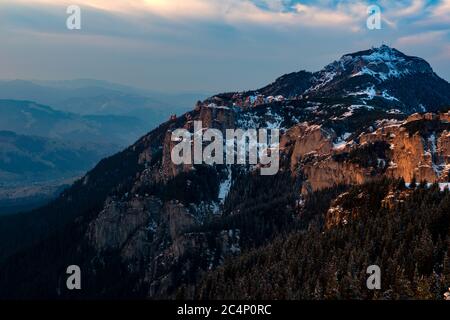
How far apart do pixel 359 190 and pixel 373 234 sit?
34.4 m

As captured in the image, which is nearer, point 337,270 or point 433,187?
point 337,270

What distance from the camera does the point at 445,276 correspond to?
92688 millimetres

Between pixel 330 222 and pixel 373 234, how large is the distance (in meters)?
28.8

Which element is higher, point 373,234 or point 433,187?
point 433,187

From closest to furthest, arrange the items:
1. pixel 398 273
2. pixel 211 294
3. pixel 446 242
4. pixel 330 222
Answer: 1. pixel 398 273
2. pixel 446 242
3. pixel 211 294
4. pixel 330 222

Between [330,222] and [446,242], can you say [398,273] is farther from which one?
[330,222]
